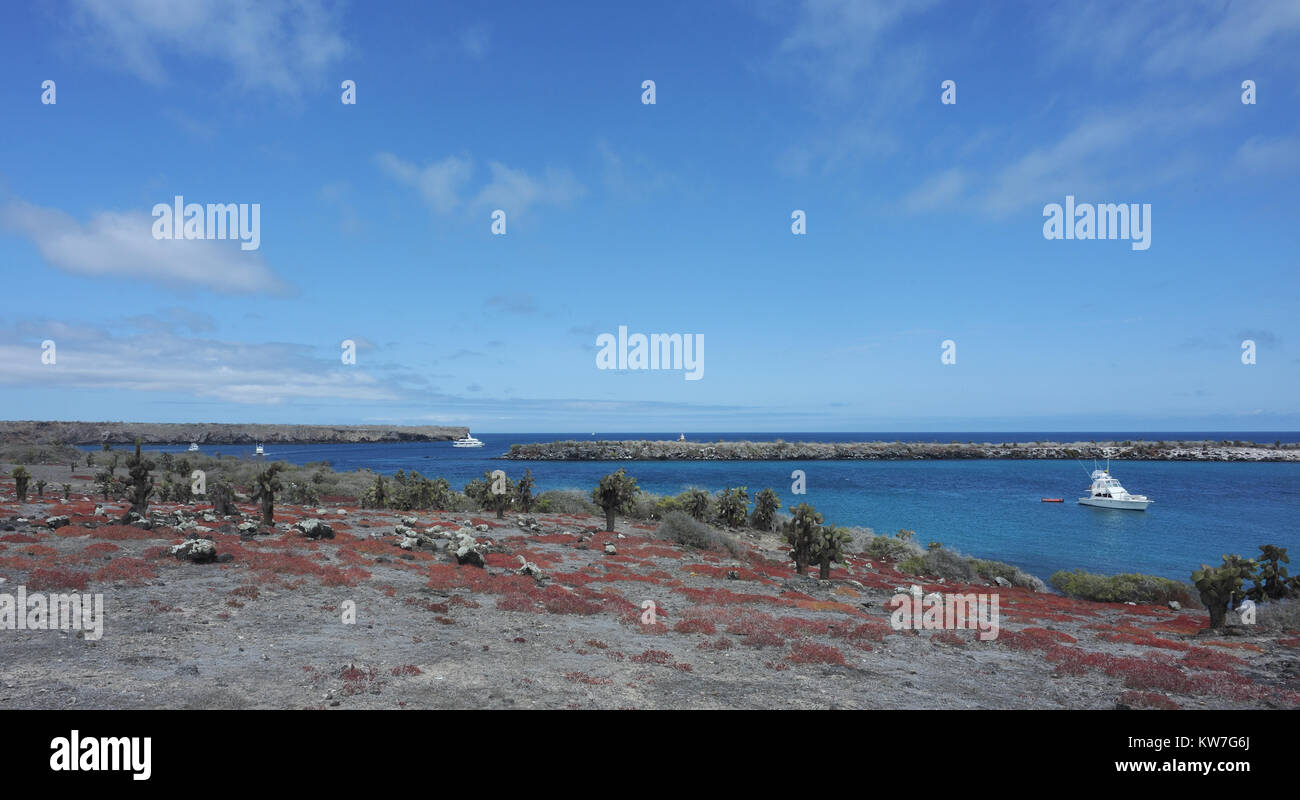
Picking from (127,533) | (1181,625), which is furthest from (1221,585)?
(127,533)

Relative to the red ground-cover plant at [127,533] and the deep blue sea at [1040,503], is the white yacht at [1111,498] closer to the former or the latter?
the deep blue sea at [1040,503]

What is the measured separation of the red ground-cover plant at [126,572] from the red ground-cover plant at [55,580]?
0.47 metres

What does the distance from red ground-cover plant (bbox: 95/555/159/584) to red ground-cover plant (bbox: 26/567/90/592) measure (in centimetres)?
47

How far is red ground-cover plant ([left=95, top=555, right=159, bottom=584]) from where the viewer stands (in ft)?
62.1

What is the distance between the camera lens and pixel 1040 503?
75.6 metres

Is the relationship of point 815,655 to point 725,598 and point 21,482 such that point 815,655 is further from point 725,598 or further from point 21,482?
point 21,482

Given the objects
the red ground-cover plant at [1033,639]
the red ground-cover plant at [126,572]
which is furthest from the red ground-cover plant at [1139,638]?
the red ground-cover plant at [126,572]

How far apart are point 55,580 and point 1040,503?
9270 centimetres

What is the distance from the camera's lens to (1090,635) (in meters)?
20.9

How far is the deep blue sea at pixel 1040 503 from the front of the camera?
158 ft

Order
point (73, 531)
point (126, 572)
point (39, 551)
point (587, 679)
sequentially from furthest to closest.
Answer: point (73, 531), point (39, 551), point (126, 572), point (587, 679)
